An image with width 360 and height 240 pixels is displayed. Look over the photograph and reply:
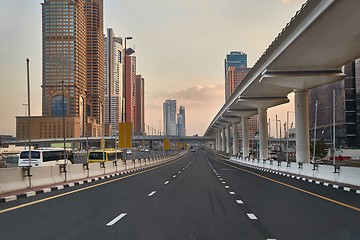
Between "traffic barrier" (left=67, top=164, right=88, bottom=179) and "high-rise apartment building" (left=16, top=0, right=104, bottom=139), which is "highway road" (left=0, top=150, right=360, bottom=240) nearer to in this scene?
"traffic barrier" (left=67, top=164, right=88, bottom=179)

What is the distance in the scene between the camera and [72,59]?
251 ft

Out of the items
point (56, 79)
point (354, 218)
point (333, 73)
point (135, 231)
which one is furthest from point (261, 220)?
point (56, 79)

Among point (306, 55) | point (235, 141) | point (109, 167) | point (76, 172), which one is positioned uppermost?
point (306, 55)

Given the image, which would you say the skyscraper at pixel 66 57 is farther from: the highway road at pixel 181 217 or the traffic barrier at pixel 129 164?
the highway road at pixel 181 217

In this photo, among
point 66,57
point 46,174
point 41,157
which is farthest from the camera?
point 66,57

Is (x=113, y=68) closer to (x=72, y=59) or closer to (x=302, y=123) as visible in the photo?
(x=72, y=59)

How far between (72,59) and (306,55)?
53771 millimetres

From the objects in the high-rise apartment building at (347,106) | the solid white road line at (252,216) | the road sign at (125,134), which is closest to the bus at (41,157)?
the road sign at (125,134)

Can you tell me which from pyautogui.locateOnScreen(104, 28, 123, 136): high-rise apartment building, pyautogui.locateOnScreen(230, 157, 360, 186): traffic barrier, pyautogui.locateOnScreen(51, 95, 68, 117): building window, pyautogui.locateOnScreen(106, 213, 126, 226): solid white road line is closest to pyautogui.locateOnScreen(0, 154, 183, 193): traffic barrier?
pyautogui.locateOnScreen(106, 213, 126, 226): solid white road line

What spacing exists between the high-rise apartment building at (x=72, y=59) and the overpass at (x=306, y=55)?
3414cm

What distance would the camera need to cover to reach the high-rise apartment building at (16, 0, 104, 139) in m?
76.2

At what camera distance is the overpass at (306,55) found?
2147 centimetres

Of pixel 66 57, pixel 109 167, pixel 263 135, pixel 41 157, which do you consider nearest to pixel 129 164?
pixel 109 167

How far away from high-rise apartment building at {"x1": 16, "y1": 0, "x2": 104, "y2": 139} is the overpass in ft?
112
